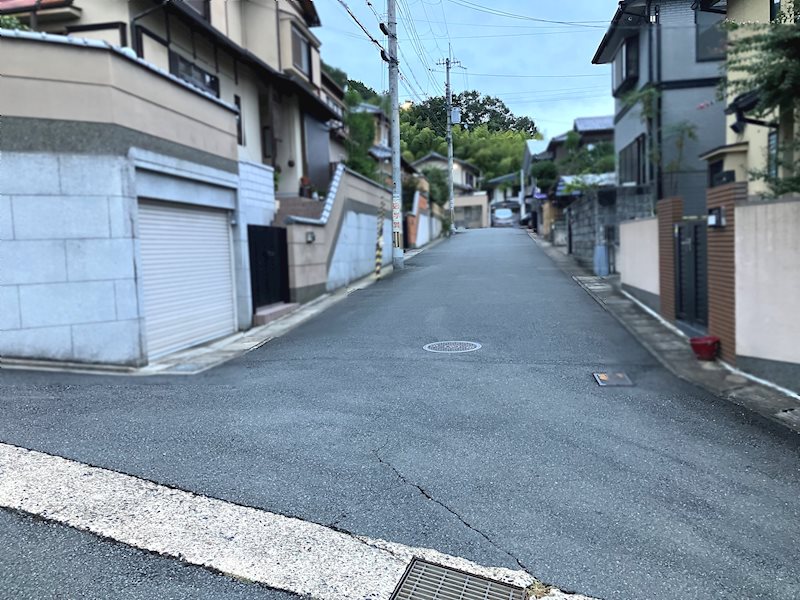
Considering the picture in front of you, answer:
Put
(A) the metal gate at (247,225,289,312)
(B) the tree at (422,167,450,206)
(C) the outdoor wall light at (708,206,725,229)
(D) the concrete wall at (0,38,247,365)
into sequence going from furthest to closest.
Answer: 1. (B) the tree at (422,167,450,206)
2. (A) the metal gate at (247,225,289,312)
3. (C) the outdoor wall light at (708,206,725,229)
4. (D) the concrete wall at (0,38,247,365)

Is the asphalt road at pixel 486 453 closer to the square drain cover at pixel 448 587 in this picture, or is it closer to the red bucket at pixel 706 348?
the square drain cover at pixel 448 587

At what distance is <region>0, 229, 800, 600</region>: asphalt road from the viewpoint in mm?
3539

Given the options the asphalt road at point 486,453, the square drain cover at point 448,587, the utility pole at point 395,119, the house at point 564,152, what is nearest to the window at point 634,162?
the house at point 564,152

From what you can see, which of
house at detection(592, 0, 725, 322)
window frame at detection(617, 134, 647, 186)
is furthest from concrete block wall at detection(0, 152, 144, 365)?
window frame at detection(617, 134, 647, 186)

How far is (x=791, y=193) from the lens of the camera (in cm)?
747

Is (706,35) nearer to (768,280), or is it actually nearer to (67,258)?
(768,280)

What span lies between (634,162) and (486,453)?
1821 cm

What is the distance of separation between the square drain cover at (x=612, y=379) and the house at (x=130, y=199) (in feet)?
20.9

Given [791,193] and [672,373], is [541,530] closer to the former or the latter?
[672,373]

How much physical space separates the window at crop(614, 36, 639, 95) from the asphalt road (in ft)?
45.1

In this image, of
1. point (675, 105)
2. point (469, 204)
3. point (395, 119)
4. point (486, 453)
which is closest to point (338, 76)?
point (395, 119)

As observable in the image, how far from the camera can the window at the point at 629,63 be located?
63.9 ft

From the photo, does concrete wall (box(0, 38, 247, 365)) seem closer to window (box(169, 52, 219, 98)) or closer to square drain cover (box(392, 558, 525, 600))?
window (box(169, 52, 219, 98))

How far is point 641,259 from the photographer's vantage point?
12.7m
